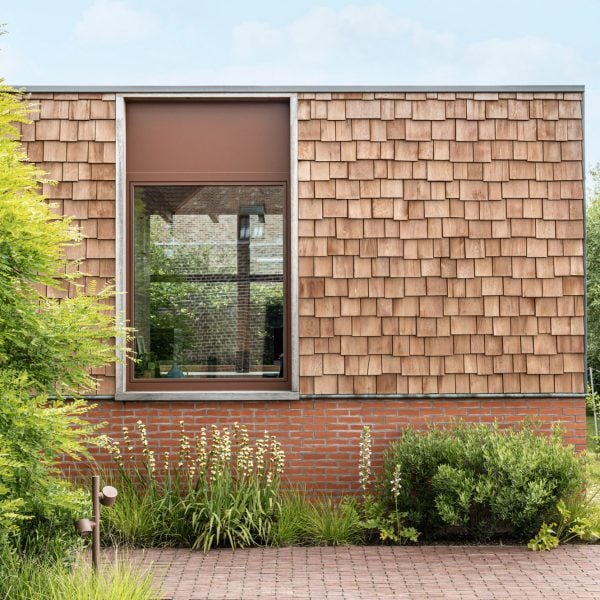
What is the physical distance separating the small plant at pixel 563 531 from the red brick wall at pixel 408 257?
3.04 feet

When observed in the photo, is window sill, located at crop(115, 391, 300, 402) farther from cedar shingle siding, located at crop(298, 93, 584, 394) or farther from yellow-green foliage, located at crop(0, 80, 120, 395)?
yellow-green foliage, located at crop(0, 80, 120, 395)

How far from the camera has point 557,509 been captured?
7.60 m

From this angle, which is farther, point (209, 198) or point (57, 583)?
point (209, 198)

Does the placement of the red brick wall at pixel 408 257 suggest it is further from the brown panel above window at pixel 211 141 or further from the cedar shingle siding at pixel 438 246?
the brown panel above window at pixel 211 141

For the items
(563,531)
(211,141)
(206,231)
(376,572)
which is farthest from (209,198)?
(563,531)

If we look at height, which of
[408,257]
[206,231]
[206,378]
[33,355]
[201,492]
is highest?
Result: [206,231]

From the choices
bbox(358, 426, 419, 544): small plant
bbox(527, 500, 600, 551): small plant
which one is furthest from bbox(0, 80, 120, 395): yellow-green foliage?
bbox(527, 500, 600, 551): small plant

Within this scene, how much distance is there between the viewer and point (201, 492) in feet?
25.0

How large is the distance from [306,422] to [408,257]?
1.85 m

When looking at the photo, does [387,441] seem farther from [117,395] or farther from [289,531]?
[117,395]

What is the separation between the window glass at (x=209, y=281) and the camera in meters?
8.47

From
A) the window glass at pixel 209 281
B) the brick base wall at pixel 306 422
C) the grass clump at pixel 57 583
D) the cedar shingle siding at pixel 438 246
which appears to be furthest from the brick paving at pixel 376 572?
the window glass at pixel 209 281

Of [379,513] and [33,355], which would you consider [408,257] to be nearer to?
[379,513]

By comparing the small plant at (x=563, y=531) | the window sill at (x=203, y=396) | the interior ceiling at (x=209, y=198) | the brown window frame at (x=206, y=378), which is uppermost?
the interior ceiling at (x=209, y=198)
